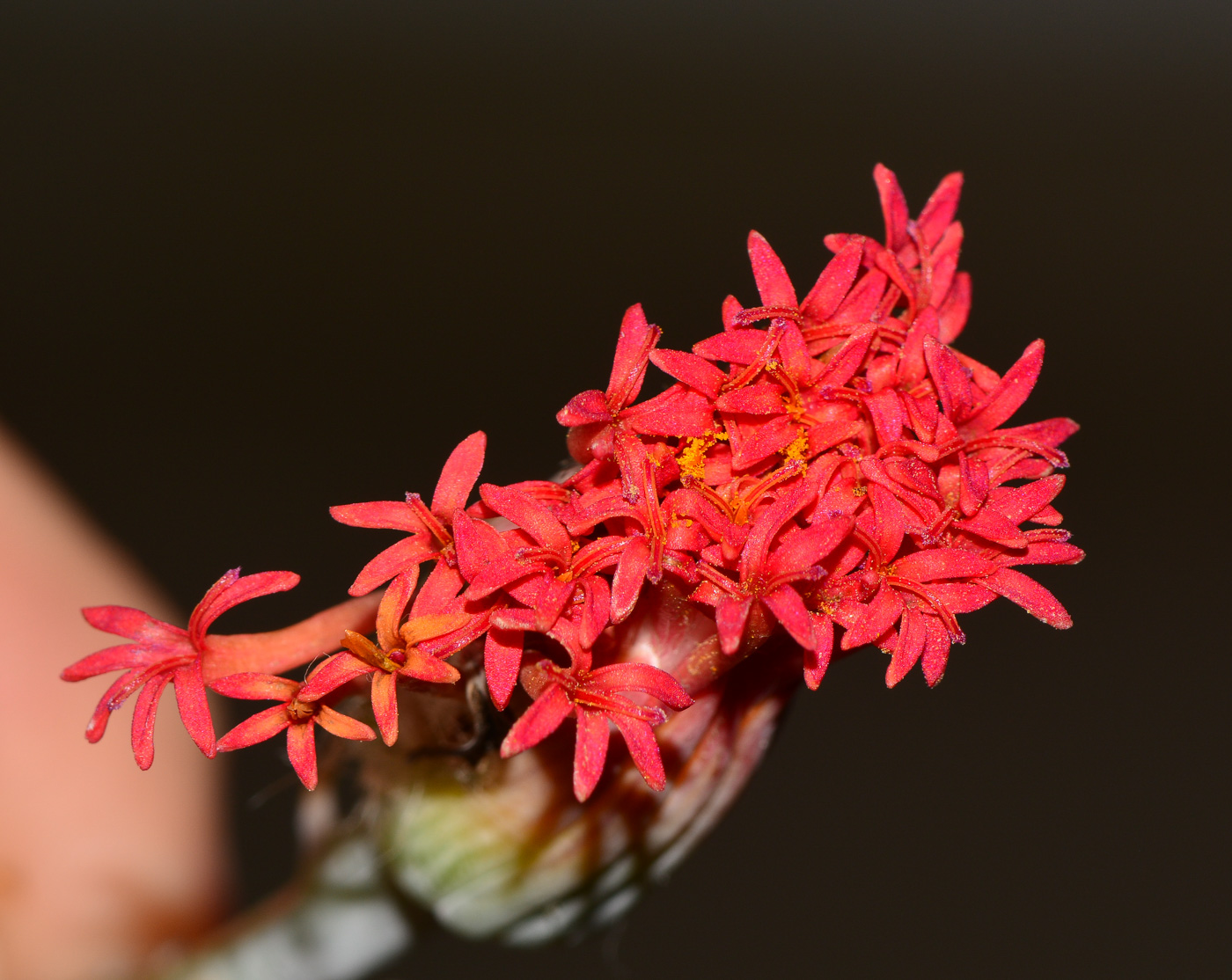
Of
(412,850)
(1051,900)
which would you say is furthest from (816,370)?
(1051,900)

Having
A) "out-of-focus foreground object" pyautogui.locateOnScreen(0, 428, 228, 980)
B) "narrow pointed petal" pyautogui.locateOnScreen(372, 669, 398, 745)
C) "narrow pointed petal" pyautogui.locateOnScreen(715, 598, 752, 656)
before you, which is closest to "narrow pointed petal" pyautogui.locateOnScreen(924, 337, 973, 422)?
"narrow pointed petal" pyautogui.locateOnScreen(715, 598, 752, 656)

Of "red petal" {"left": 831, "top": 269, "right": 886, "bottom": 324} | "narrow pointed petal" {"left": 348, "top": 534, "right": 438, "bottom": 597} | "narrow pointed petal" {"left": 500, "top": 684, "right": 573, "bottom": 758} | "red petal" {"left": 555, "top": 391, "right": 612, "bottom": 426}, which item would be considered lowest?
"narrow pointed petal" {"left": 500, "top": 684, "right": 573, "bottom": 758}

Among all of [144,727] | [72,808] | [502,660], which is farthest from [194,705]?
[72,808]

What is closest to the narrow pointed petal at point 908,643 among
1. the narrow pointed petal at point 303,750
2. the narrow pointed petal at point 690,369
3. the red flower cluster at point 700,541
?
the red flower cluster at point 700,541

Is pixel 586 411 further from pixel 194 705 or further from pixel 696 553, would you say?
pixel 194 705

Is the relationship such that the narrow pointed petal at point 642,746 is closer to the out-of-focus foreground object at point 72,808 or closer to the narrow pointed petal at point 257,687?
the narrow pointed petal at point 257,687

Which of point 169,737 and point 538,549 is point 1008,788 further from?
point 538,549

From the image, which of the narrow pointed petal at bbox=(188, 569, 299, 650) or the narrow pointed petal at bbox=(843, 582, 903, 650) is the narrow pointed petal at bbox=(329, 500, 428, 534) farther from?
the narrow pointed petal at bbox=(843, 582, 903, 650)
